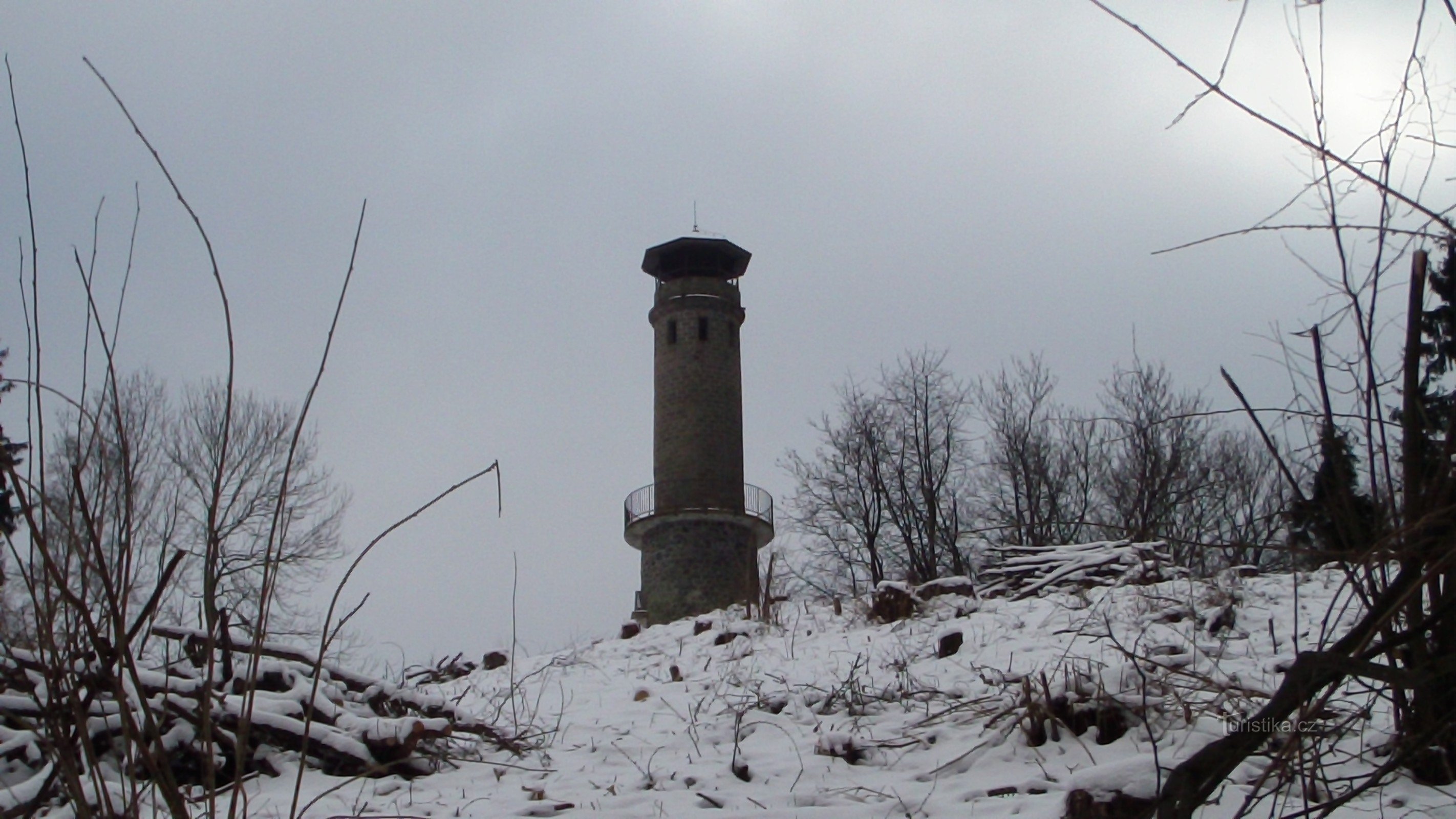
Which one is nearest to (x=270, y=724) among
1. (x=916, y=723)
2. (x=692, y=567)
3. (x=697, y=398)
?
→ (x=916, y=723)

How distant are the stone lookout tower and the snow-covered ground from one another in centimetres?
1490

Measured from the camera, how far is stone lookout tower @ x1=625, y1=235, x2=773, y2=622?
2289 cm

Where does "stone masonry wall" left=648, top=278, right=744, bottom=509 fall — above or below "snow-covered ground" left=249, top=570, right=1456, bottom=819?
above

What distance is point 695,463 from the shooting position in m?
23.5

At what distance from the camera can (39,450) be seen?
160 cm

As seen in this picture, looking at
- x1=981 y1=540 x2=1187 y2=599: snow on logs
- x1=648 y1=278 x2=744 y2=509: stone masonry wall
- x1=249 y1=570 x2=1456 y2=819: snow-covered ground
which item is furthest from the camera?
x1=648 y1=278 x2=744 y2=509: stone masonry wall

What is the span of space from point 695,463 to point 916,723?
18799 millimetres

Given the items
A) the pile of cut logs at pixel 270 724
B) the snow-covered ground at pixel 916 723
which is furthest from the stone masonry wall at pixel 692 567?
the pile of cut logs at pixel 270 724

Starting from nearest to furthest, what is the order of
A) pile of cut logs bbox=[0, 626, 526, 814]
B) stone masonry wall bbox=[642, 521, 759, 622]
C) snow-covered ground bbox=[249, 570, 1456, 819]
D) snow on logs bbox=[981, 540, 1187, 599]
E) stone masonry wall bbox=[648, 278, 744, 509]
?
snow-covered ground bbox=[249, 570, 1456, 819], pile of cut logs bbox=[0, 626, 526, 814], snow on logs bbox=[981, 540, 1187, 599], stone masonry wall bbox=[642, 521, 759, 622], stone masonry wall bbox=[648, 278, 744, 509]

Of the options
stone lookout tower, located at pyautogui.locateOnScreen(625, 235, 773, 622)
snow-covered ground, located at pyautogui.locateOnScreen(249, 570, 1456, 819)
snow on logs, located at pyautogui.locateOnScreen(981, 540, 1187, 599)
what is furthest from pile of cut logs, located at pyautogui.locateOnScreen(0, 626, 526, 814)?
stone lookout tower, located at pyautogui.locateOnScreen(625, 235, 773, 622)

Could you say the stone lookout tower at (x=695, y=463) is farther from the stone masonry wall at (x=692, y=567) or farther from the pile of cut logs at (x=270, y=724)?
the pile of cut logs at (x=270, y=724)

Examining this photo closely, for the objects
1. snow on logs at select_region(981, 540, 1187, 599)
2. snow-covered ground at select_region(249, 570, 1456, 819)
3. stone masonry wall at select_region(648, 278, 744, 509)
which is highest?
stone masonry wall at select_region(648, 278, 744, 509)

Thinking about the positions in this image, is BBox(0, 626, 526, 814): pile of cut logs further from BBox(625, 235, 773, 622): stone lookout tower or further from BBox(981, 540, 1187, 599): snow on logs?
BBox(625, 235, 773, 622): stone lookout tower

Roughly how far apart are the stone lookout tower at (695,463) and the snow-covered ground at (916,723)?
587 inches
